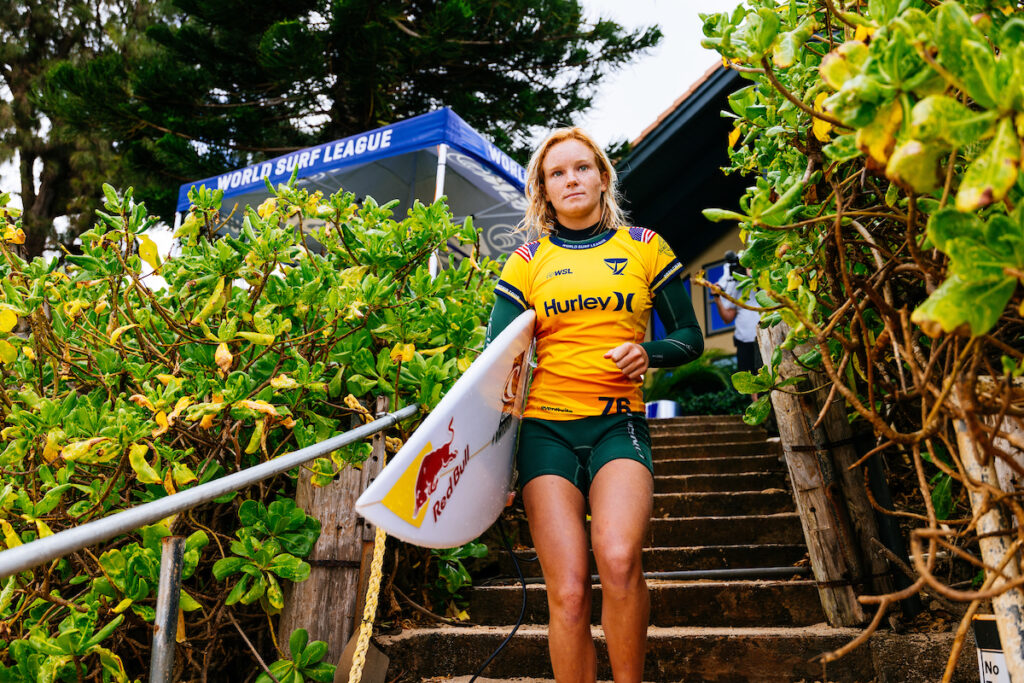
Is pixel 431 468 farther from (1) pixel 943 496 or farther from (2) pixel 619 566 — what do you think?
(1) pixel 943 496

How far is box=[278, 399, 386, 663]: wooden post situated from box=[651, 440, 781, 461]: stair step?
9.20 ft

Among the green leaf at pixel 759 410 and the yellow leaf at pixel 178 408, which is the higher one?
the yellow leaf at pixel 178 408

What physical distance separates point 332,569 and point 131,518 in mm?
1113

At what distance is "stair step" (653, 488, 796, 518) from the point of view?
368 cm

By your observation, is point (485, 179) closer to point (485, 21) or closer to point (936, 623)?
point (485, 21)

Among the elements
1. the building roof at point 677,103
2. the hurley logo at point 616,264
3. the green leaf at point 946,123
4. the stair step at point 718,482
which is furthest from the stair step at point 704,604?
the building roof at point 677,103

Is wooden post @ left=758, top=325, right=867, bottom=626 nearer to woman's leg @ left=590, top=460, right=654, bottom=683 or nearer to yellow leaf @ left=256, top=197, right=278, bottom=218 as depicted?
woman's leg @ left=590, top=460, right=654, bottom=683

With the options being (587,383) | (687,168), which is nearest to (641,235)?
(587,383)

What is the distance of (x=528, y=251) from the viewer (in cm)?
206

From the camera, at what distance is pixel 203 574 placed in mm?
2121

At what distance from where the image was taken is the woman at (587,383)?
5.32 ft

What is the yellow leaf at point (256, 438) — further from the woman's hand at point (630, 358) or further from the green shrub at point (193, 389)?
the woman's hand at point (630, 358)

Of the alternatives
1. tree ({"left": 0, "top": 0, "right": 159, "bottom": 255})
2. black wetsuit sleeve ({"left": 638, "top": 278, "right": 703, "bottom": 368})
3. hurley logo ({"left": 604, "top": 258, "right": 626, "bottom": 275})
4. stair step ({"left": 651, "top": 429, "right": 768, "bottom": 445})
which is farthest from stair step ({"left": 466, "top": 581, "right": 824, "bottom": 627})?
tree ({"left": 0, "top": 0, "right": 159, "bottom": 255})

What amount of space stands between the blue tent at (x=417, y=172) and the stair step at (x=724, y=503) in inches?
114
